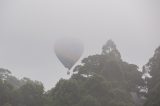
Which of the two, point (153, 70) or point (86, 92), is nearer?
point (86, 92)

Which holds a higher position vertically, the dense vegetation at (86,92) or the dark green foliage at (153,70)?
the dark green foliage at (153,70)

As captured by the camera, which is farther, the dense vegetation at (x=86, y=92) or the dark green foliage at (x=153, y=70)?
the dark green foliage at (x=153, y=70)

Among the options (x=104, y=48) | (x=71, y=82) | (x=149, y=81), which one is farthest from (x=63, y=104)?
(x=104, y=48)

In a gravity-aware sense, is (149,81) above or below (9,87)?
above

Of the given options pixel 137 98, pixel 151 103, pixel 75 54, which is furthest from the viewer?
pixel 75 54

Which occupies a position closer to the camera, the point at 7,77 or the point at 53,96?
the point at 53,96

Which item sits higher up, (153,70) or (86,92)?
(153,70)

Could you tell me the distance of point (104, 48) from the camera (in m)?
69.3

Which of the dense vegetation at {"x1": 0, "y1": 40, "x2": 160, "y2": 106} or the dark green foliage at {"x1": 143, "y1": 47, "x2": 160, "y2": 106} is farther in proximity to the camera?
the dark green foliage at {"x1": 143, "y1": 47, "x2": 160, "y2": 106}

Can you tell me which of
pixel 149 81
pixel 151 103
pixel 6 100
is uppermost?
pixel 149 81

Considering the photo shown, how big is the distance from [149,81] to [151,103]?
1603 centimetres

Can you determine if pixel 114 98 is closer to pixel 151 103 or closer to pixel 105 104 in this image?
pixel 105 104

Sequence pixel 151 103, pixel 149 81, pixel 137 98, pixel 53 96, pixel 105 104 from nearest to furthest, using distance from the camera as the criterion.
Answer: pixel 151 103, pixel 105 104, pixel 53 96, pixel 149 81, pixel 137 98

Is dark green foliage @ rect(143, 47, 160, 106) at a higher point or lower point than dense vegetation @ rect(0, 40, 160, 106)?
higher
